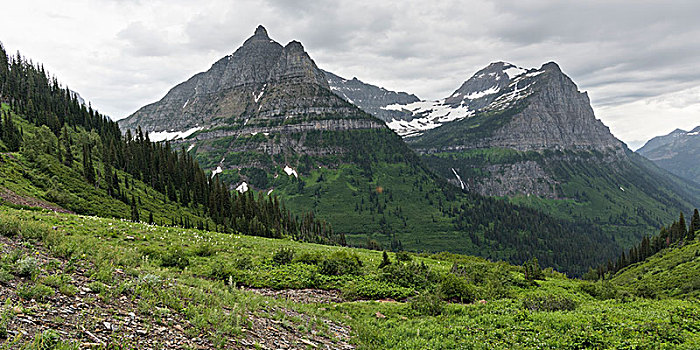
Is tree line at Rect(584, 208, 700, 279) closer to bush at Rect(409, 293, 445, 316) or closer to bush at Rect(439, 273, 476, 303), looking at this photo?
bush at Rect(439, 273, 476, 303)

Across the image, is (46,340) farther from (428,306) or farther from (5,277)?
(428,306)

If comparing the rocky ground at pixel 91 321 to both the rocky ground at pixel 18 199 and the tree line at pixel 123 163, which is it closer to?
the rocky ground at pixel 18 199

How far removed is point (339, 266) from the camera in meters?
28.3

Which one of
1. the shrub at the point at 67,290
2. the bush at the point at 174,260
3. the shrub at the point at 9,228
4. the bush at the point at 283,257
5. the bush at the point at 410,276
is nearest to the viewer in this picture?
the shrub at the point at 67,290

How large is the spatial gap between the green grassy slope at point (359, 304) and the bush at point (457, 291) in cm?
8

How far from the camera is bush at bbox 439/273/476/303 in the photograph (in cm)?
2439

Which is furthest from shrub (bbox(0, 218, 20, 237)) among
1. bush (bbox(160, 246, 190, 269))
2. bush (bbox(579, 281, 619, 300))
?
bush (bbox(579, 281, 619, 300))

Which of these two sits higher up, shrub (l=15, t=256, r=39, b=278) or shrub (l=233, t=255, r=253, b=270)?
shrub (l=15, t=256, r=39, b=278)

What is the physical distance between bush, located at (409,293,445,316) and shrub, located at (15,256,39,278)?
1817cm

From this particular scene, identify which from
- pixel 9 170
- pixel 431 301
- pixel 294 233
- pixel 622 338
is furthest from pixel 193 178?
pixel 622 338

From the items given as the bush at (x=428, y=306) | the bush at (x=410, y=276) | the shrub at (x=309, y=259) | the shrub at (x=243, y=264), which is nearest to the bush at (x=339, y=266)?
the shrub at (x=309, y=259)

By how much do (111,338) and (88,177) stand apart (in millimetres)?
80829

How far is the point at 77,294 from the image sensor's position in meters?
10.4

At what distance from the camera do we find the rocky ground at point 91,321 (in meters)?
8.06
